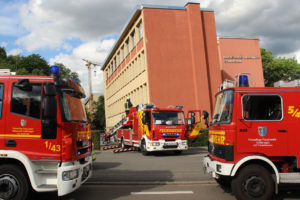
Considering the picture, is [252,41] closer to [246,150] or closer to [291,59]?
[291,59]

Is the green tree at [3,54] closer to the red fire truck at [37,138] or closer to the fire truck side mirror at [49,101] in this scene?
the red fire truck at [37,138]

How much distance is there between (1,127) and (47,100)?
1.15 meters

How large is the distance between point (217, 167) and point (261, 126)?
4.25 ft

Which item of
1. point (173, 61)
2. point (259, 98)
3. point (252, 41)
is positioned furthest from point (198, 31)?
point (259, 98)

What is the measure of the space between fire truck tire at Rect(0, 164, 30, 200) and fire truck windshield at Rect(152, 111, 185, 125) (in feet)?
34.0

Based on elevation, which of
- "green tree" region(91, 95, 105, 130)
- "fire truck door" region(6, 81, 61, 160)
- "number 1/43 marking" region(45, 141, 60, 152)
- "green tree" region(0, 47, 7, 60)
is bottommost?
"number 1/43 marking" region(45, 141, 60, 152)

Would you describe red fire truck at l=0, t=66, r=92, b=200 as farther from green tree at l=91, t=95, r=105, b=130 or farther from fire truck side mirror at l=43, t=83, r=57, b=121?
green tree at l=91, t=95, r=105, b=130

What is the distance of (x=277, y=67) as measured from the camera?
47500 mm

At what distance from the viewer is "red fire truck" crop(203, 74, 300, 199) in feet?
19.2

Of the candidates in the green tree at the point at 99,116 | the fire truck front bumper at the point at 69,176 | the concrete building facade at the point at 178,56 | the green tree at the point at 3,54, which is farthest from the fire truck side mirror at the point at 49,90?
the green tree at the point at 99,116

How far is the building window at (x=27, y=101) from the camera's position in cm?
577

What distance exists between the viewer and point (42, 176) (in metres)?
5.62

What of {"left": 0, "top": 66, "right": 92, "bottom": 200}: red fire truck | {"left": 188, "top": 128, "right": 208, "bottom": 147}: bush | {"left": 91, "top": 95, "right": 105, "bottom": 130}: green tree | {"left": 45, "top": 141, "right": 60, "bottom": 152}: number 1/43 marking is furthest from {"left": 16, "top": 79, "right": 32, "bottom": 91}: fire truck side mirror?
{"left": 91, "top": 95, "right": 105, "bottom": 130}: green tree

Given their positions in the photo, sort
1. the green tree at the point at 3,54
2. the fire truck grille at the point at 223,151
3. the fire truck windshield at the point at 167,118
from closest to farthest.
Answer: the fire truck grille at the point at 223,151 < the fire truck windshield at the point at 167,118 < the green tree at the point at 3,54
